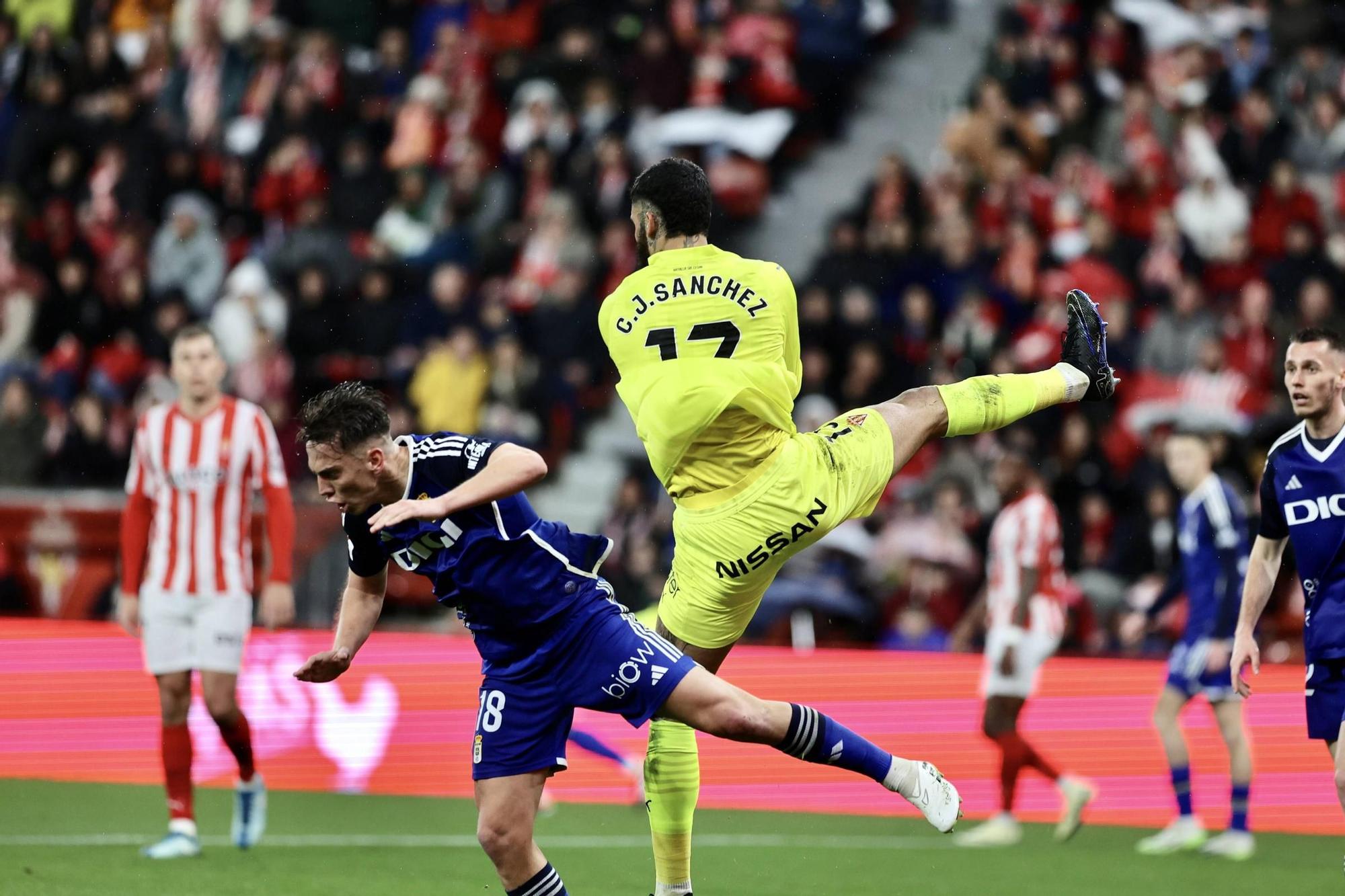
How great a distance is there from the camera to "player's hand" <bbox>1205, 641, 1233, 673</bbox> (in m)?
10.5

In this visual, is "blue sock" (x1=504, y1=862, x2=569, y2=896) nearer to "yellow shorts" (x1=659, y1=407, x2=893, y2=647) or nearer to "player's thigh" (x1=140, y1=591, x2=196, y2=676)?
"yellow shorts" (x1=659, y1=407, x2=893, y2=647)

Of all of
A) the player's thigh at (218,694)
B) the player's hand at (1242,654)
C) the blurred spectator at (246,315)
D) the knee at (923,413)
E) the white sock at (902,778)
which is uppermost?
the blurred spectator at (246,315)

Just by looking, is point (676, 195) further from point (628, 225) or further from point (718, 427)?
point (628, 225)

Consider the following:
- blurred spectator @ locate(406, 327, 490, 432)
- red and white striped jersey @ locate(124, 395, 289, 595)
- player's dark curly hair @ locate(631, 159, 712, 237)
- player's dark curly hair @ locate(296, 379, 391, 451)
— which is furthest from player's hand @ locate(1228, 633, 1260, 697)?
blurred spectator @ locate(406, 327, 490, 432)

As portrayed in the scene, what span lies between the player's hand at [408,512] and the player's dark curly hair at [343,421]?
1.12 feet

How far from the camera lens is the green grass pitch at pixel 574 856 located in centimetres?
845

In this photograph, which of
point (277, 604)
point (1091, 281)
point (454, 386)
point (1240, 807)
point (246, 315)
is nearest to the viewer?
point (277, 604)

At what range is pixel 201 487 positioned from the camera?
963cm

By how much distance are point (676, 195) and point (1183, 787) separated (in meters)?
5.53

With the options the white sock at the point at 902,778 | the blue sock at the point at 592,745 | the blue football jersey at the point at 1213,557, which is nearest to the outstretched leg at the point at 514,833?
the white sock at the point at 902,778

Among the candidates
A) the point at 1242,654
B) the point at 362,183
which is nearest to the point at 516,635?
the point at 1242,654

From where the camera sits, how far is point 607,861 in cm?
949

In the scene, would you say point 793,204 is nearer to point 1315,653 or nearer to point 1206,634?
point 1206,634

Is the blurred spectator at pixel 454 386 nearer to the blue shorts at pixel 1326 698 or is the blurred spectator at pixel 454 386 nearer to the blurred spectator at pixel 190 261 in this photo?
the blurred spectator at pixel 190 261
